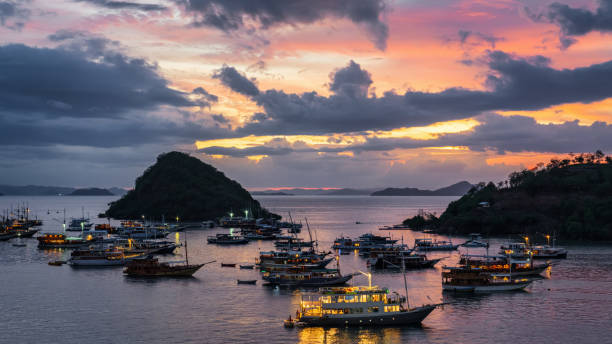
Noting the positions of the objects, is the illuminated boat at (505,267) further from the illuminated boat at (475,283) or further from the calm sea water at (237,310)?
the illuminated boat at (475,283)

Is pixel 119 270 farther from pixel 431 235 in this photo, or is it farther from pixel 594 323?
pixel 431 235

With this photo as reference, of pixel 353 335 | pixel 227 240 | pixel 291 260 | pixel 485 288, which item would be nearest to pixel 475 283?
pixel 485 288

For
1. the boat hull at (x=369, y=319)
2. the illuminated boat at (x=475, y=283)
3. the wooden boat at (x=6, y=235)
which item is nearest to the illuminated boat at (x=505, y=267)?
the illuminated boat at (x=475, y=283)

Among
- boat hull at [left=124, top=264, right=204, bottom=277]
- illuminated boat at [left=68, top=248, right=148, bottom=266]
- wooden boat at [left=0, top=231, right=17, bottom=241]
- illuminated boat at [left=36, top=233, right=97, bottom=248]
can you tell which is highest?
wooden boat at [left=0, top=231, right=17, bottom=241]

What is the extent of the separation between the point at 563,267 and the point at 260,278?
60910mm

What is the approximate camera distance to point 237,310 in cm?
6969

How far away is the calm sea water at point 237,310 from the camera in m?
58.2

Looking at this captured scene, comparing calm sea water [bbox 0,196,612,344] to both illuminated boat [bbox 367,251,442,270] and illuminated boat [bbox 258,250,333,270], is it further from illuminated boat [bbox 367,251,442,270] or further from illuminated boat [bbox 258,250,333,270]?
illuminated boat [bbox 258,250,333,270]

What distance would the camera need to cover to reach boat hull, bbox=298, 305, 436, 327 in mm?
61000

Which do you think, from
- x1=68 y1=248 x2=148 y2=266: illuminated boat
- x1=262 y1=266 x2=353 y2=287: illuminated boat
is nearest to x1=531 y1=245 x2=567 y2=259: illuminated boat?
x1=262 y1=266 x2=353 y2=287: illuminated boat

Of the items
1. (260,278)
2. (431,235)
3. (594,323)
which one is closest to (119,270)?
(260,278)

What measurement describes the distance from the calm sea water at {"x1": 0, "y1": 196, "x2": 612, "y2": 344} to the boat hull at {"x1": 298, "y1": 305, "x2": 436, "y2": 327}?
3.83 feet

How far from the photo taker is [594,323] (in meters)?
63.2

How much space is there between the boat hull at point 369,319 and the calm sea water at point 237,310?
117 centimetres
